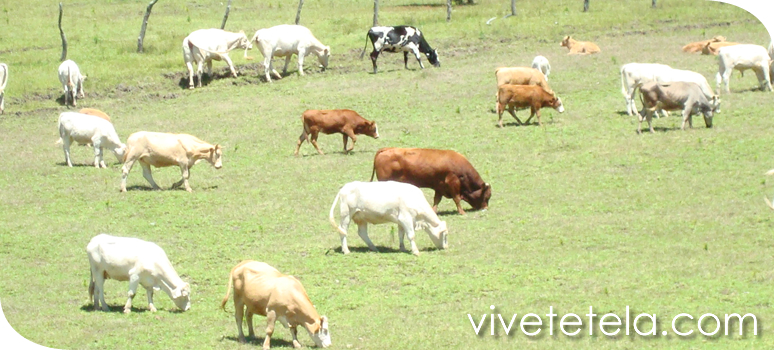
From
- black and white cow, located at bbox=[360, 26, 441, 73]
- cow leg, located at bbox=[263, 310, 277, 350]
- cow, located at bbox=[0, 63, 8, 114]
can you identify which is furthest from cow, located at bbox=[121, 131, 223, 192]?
black and white cow, located at bbox=[360, 26, 441, 73]

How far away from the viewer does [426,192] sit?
70.3 ft

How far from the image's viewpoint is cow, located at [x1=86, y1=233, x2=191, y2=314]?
14.0m

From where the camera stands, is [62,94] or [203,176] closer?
[203,176]

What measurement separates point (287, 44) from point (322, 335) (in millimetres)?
22409

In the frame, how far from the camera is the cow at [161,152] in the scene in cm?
2103

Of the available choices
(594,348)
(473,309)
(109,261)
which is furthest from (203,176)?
(594,348)

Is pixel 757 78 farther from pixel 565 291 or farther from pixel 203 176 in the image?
pixel 565 291

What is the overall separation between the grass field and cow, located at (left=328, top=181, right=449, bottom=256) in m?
0.43

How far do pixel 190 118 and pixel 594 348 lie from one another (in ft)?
61.2

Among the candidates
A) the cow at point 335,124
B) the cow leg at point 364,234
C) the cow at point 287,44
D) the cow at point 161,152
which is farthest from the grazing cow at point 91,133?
the cow at point 287,44

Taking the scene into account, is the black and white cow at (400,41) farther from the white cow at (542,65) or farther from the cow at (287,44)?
the white cow at (542,65)

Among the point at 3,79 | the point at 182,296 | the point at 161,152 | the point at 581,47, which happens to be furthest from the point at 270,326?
the point at 581,47

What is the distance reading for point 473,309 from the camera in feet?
45.4

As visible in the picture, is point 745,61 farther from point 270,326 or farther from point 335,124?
point 270,326
